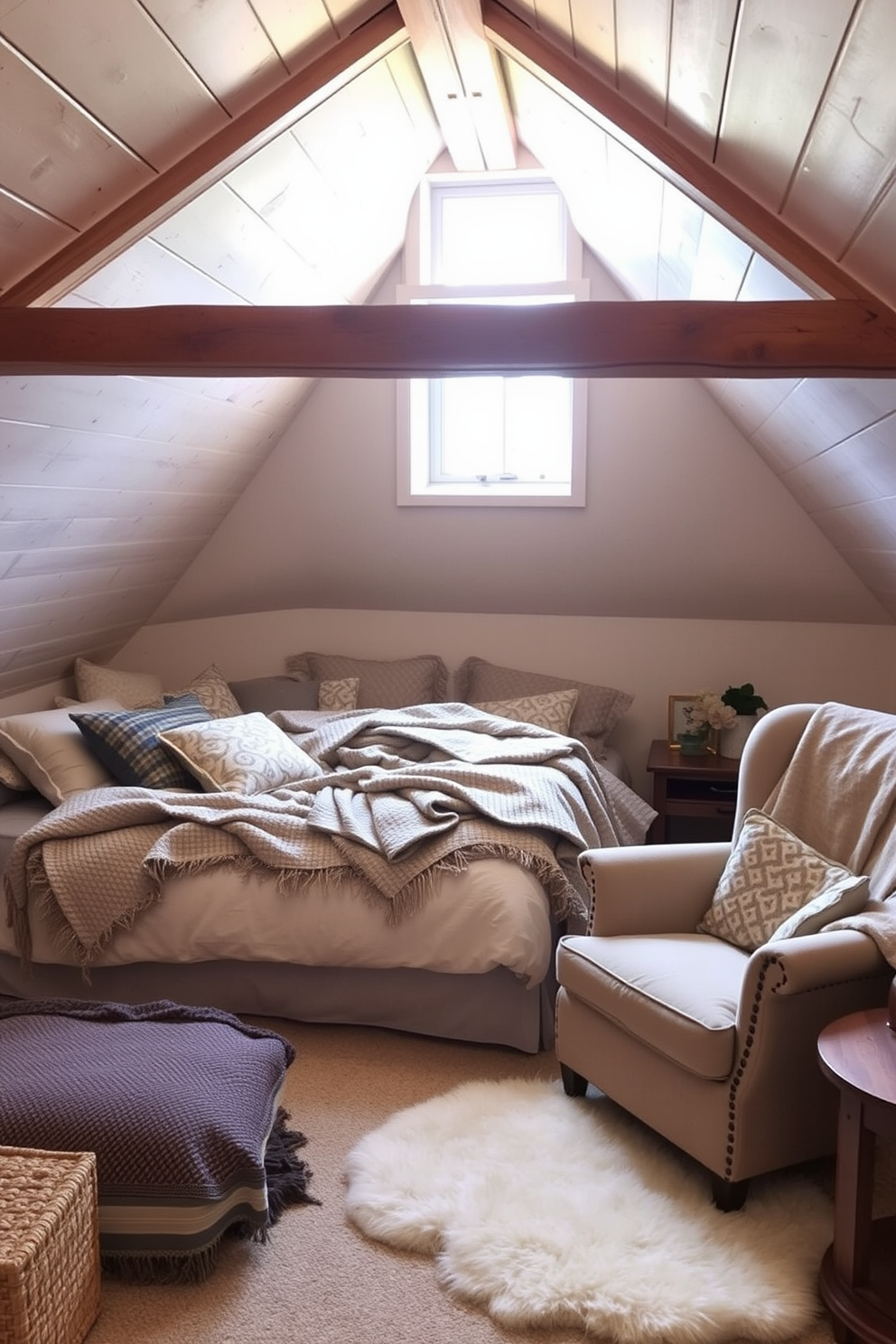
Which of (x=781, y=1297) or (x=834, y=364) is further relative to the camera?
(x=834, y=364)

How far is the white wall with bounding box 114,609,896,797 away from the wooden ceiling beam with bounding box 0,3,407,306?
8.57 ft

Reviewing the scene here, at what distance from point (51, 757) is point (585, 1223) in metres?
2.16

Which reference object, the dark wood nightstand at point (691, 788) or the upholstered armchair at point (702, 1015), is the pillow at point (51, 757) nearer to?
the upholstered armchair at point (702, 1015)

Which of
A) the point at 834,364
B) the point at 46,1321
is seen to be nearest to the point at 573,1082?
the point at 46,1321

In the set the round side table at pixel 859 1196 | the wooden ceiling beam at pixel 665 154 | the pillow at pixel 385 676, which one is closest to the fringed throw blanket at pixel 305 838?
the round side table at pixel 859 1196

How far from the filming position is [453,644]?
16.7 ft

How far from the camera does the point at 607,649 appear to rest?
4.97 m

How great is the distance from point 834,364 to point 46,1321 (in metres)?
2.13

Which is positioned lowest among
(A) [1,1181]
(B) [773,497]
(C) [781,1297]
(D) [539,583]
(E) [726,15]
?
(C) [781,1297]

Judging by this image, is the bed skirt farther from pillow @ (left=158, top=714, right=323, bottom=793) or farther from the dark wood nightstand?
the dark wood nightstand

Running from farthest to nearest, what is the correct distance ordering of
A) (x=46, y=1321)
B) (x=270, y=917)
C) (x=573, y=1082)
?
(x=270, y=917) → (x=573, y=1082) → (x=46, y=1321)

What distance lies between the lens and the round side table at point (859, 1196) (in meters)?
1.95

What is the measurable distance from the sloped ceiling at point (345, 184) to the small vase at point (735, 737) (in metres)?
0.67

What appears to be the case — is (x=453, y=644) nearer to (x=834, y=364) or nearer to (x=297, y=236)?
(x=297, y=236)
